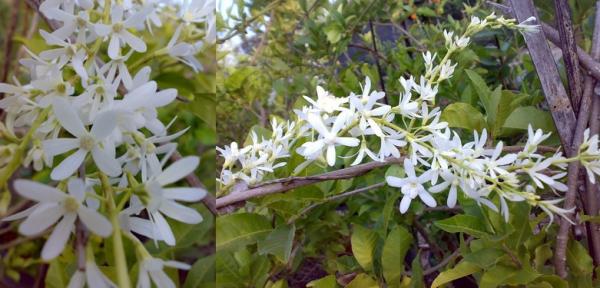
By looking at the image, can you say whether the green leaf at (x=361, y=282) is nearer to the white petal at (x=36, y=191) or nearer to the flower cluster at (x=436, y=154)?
the flower cluster at (x=436, y=154)

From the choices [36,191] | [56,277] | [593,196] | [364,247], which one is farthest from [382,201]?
[36,191]

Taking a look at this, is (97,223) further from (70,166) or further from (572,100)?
(572,100)

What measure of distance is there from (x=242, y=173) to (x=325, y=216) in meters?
0.21

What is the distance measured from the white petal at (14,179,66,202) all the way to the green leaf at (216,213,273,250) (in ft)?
0.80

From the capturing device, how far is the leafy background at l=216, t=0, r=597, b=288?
1.45 ft

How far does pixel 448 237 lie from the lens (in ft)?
2.25

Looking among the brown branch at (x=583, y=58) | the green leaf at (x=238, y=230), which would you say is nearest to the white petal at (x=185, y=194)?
the green leaf at (x=238, y=230)

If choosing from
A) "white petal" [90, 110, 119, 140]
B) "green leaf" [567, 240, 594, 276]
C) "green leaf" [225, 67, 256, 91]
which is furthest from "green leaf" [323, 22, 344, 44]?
"white petal" [90, 110, 119, 140]

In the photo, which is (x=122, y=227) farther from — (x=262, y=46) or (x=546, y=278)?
(x=262, y=46)

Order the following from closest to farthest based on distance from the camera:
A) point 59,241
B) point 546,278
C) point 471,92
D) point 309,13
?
point 59,241, point 546,278, point 471,92, point 309,13

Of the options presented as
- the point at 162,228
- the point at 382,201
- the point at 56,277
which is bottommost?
the point at 382,201

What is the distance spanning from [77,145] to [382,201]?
39 centimetres

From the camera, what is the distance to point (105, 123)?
0.27 m

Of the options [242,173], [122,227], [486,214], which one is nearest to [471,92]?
[486,214]
